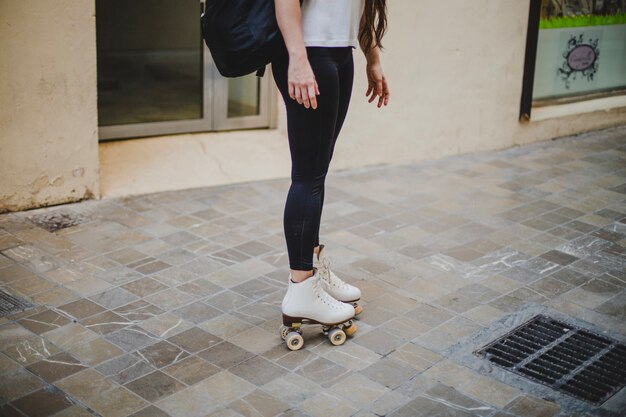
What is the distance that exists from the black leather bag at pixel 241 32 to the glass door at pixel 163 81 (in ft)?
9.97

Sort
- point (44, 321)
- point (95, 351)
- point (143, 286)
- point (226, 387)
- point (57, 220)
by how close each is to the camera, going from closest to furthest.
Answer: point (226, 387), point (95, 351), point (44, 321), point (143, 286), point (57, 220)

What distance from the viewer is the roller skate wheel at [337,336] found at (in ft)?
11.6

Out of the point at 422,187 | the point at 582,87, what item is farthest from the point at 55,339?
A: the point at 582,87

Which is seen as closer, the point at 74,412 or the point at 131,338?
the point at 74,412

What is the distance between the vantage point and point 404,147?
21.8 feet

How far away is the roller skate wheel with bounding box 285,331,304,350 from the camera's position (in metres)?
3.49

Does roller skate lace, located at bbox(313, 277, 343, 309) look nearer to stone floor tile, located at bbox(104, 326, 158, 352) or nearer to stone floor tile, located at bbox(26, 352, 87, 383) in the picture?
stone floor tile, located at bbox(104, 326, 158, 352)

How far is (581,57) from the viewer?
25.9 ft

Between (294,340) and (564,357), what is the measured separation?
1192 mm

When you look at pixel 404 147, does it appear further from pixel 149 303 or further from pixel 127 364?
pixel 127 364

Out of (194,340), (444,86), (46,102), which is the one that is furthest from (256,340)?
(444,86)

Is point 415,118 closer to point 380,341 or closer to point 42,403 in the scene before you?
point 380,341

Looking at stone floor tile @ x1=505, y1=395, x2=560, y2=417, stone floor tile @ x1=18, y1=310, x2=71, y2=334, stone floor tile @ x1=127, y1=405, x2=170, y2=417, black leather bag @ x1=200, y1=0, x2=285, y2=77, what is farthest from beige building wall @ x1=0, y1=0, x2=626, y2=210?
stone floor tile @ x1=505, y1=395, x2=560, y2=417

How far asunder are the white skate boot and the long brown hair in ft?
3.07
